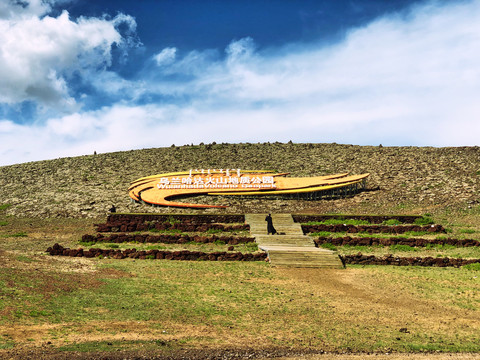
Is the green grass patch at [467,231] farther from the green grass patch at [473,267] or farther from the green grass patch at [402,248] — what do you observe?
the green grass patch at [473,267]

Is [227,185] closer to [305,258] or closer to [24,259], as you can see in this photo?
[305,258]

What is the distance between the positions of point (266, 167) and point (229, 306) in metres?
35.1

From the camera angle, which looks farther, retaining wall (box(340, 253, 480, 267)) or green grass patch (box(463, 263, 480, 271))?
retaining wall (box(340, 253, 480, 267))

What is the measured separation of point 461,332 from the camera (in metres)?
12.8

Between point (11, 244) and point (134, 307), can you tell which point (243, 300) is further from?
point (11, 244)

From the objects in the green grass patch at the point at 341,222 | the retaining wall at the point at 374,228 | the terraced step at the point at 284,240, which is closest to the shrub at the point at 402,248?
the retaining wall at the point at 374,228

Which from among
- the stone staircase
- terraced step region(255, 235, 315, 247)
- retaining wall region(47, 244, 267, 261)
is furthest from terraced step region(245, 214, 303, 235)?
retaining wall region(47, 244, 267, 261)

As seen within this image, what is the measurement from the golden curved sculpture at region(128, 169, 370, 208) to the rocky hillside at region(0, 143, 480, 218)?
0.98 m

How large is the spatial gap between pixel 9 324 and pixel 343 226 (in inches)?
931

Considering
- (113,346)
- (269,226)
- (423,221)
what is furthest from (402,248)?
(113,346)

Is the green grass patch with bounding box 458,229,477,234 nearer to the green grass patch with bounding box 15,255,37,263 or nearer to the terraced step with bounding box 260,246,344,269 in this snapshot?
the terraced step with bounding box 260,246,344,269

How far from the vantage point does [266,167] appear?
49.3 m

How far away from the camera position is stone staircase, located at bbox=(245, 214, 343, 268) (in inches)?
872

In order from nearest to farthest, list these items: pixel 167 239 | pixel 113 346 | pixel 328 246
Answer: pixel 113 346 → pixel 328 246 → pixel 167 239
